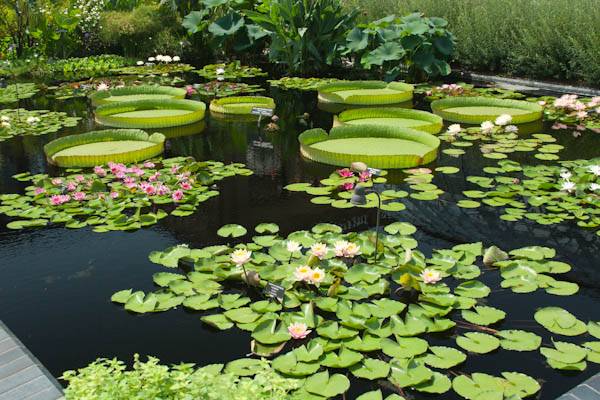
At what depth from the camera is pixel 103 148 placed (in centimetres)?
643

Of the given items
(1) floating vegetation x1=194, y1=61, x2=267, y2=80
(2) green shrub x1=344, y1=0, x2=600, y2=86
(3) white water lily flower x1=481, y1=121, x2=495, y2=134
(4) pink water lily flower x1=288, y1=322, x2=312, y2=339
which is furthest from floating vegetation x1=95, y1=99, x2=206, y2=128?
(2) green shrub x1=344, y1=0, x2=600, y2=86

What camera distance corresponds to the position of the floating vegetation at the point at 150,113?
7.64 meters

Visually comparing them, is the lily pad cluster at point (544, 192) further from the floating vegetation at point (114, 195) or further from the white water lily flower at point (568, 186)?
the floating vegetation at point (114, 195)

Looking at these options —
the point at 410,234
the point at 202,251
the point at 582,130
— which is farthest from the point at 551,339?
the point at 582,130

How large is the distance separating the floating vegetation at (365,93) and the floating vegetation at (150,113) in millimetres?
2092

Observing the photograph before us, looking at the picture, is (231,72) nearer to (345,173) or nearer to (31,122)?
(31,122)

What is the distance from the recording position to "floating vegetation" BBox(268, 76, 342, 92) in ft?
34.3

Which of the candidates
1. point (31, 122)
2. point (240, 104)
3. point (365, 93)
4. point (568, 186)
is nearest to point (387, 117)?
point (365, 93)

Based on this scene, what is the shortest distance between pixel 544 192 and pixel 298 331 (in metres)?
2.98

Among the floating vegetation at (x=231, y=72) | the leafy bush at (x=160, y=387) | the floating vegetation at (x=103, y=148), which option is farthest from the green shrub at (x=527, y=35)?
the leafy bush at (x=160, y=387)

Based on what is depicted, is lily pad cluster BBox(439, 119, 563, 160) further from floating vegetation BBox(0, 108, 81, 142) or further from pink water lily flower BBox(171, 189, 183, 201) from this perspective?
floating vegetation BBox(0, 108, 81, 142)

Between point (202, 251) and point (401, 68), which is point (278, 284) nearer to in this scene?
point (202, 251)

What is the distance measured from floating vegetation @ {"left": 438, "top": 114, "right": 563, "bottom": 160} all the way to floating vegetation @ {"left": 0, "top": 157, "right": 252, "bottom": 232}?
2426mm

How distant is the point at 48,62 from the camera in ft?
42.2
